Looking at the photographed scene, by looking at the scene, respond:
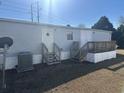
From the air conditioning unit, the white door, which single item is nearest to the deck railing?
the white door

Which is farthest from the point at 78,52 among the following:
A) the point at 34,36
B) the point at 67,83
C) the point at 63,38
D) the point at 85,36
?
the point at 67,83

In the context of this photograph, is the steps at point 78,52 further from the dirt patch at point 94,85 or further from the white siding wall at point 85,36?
the dirt patch at point 94,85

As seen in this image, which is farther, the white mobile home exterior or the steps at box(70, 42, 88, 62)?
the steps at box(70, 42, 88, 62)

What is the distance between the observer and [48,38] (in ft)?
34.8

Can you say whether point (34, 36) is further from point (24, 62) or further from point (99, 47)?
point (99, 47)

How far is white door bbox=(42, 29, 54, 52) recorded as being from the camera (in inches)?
408

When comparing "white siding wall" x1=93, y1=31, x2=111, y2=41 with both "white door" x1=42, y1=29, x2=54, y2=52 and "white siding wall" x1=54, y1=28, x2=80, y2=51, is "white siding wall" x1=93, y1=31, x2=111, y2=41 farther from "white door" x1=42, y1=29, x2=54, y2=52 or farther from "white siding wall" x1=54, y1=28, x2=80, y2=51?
"white door" x1=42, y1=29, x2=54, y2=52

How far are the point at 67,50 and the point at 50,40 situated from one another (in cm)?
201

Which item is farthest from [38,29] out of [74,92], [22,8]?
[22,8]

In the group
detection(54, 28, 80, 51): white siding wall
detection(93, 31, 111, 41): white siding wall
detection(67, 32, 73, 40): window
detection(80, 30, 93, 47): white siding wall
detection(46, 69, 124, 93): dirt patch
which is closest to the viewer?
detection(46, 69, 124, 93): dirt patch

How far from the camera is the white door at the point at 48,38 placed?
408 inches

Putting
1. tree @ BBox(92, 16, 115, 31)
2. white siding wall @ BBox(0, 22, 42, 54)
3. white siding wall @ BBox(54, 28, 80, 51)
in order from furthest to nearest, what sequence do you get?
1. tree @ BBox(92, 16, 115, 31)
2. white siding wall @ BBox(54, 28, 80, 51)
3. white siding wall @ BBox(0, 22, 42, 54)

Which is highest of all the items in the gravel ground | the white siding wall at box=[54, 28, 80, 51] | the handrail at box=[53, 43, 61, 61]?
the white siding wall at box=[54, 28, 80, 51]

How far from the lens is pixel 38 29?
9.98 metres
